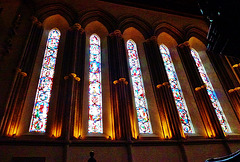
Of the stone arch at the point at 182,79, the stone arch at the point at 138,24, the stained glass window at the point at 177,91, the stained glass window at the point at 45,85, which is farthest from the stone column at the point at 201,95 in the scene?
the stained glass window at the point at 45,85

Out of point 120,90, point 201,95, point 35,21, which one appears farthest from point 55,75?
point 201,95

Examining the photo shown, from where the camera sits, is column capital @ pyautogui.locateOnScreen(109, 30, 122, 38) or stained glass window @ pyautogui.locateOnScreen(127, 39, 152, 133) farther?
column capital @ pyautogui.locateOnScreen(109, 30, 122, 38)

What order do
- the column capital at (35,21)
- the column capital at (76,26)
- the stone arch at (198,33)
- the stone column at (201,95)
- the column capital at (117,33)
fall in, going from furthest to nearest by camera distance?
the stone arch at (198,33)
the column capital at (117,33)
the column capital at (76,26)
the column capital at (35,21)
the stone column at (201,95)

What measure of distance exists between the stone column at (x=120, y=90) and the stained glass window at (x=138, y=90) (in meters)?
0.45

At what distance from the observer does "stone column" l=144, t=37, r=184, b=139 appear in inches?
286

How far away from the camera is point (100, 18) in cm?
977

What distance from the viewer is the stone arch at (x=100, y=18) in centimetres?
941

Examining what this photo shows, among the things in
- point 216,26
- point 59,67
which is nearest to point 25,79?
point 59,67

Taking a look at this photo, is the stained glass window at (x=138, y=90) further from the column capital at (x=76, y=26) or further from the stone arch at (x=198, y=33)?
the stone arch at (x=198, y=33)

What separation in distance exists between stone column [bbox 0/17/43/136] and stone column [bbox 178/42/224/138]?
692 centimetres

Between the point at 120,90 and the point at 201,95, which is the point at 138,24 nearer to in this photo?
the point at 120,90

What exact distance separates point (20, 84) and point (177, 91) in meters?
6.43

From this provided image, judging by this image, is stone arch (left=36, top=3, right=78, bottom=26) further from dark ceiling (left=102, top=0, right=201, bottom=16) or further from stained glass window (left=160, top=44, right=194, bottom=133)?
stained glass window (left=160, top=44, right=194, bottom=133)

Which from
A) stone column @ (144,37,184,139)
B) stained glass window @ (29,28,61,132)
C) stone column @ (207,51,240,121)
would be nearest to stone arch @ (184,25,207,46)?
stone column @ (207,51,240,121)
